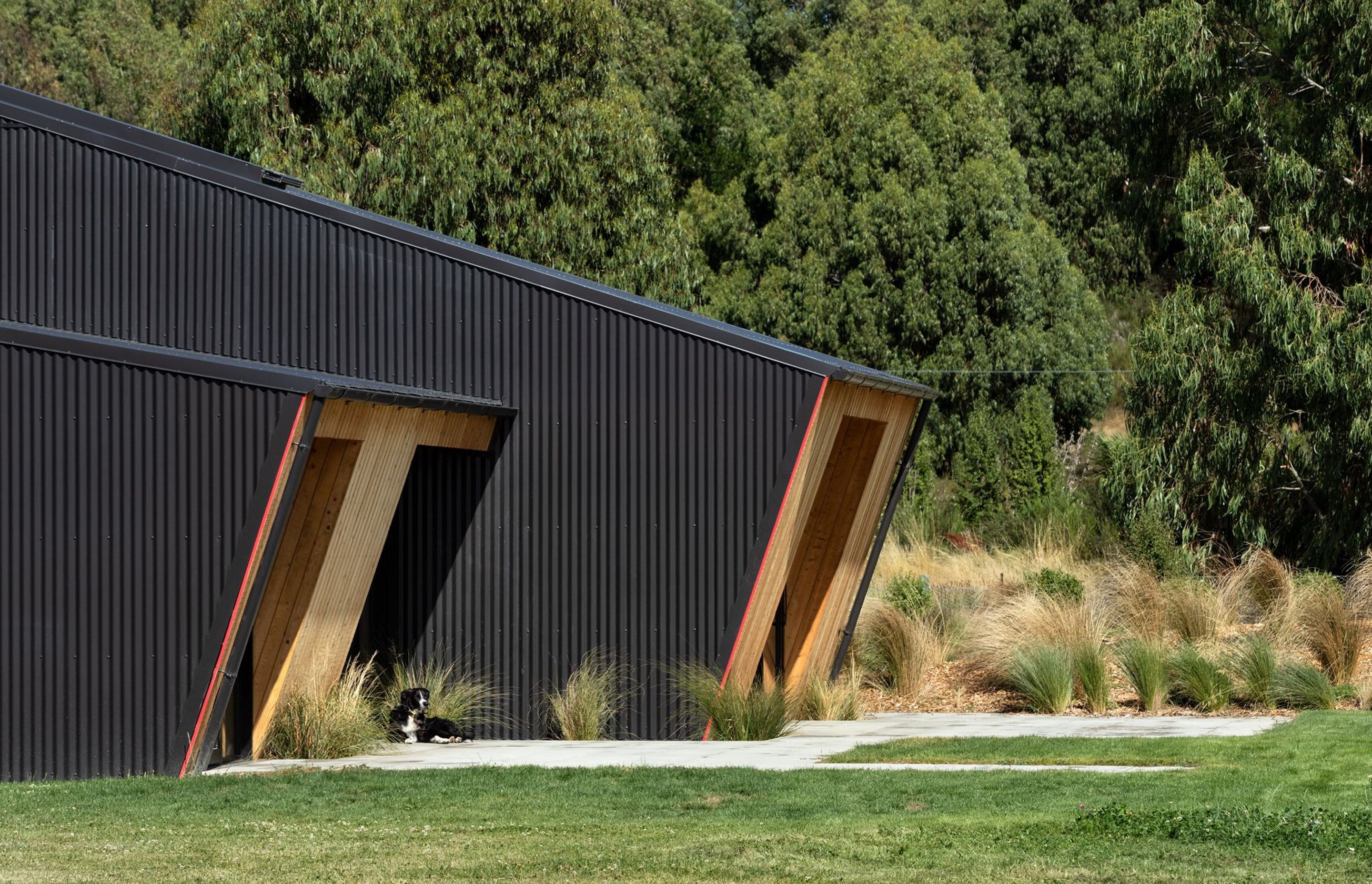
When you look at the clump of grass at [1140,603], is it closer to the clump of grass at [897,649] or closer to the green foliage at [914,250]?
the clump of grass at [897,649]

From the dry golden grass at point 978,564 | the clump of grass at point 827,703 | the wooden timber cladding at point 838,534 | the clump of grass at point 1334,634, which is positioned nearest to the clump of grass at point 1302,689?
the clump of grass at point 1334,634

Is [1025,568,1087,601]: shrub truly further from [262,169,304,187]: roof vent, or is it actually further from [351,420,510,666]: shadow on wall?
[262,169,304,187]: roof vent

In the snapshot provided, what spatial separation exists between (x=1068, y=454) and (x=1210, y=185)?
1425cm

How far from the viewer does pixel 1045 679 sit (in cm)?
1453

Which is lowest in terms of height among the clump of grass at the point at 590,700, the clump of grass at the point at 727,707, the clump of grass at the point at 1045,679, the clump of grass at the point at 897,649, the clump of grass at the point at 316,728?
the clump of grass at the point at 316,728

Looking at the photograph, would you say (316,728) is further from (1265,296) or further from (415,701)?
(1265,296)

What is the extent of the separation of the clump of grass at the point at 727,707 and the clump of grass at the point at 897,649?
3387 mm

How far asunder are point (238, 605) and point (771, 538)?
4.14 m

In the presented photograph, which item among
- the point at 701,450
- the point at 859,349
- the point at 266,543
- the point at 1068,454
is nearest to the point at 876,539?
the point at 701,450

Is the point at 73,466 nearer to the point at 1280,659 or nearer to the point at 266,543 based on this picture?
the point at 266,543

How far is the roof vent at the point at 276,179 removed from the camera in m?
13.6

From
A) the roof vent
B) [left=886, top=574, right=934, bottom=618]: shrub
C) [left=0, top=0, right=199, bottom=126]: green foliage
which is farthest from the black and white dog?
[left=0, top=0, right=199, bottom=126]: green foliage

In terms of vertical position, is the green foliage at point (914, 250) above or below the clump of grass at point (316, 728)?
above

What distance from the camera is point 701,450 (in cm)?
1278
